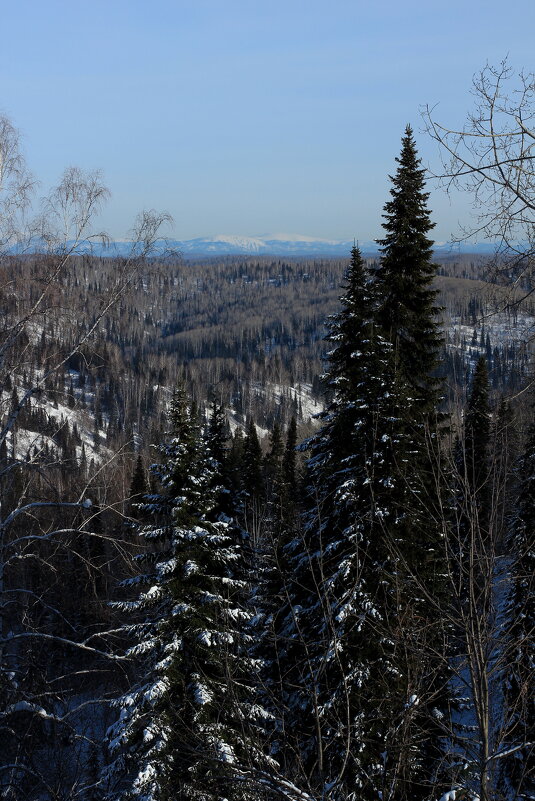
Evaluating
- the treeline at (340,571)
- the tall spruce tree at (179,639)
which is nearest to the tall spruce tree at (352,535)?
the treeline at (340,571)

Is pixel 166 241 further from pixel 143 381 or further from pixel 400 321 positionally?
pixel 143 381

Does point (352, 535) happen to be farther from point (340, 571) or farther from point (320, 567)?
point (320, 567)

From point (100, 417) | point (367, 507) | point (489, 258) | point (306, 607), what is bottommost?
point (100, 417)

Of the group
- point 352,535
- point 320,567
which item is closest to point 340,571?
point 352,535

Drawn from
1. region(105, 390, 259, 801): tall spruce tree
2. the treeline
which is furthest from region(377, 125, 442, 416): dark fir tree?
region(105, 390, 259, 801): tall spruce tree

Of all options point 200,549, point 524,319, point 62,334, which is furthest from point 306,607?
point 524,319

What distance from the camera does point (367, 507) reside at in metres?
10.9

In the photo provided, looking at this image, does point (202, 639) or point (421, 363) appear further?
point (421, 363)

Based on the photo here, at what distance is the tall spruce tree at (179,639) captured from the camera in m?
9.74

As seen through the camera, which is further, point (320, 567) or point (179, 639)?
point (179, 639)

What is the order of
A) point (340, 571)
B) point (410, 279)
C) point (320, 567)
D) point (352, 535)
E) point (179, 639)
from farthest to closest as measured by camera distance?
point (410, 279) → point (179, 639) → point (340, 571) → point (352, 535) → point (320, 567)

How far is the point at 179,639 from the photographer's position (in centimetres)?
1061

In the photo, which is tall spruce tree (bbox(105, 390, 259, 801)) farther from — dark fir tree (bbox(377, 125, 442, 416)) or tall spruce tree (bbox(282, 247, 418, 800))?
dark fir tree (bbox(377, 125, 442, 416))

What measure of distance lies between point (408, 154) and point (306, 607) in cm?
1035
